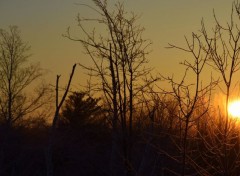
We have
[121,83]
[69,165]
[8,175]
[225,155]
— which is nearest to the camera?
[225,155]

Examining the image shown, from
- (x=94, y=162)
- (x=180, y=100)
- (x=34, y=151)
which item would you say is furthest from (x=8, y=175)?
(x=180, y=100)

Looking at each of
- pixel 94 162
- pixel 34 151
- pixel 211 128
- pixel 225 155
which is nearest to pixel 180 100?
pixel 225 155

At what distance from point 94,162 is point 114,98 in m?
27.2

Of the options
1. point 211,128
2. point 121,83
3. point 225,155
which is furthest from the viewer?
point 121,83

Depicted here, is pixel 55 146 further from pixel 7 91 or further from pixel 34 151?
pixel 7 91

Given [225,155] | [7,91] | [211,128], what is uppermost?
[7,91]

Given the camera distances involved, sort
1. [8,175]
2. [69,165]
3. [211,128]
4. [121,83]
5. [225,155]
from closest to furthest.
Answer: [225,155]
[211,128]
[121,83]
[8,175]
[69,165]

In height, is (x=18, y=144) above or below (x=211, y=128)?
above

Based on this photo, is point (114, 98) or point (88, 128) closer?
point (114, 98)

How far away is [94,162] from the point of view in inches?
1364

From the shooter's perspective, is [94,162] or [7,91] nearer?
[94,162]

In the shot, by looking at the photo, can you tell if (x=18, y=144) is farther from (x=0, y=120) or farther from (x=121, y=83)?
(x=121, y=83)

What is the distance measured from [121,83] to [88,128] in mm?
28869

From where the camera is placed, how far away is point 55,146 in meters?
36.3
